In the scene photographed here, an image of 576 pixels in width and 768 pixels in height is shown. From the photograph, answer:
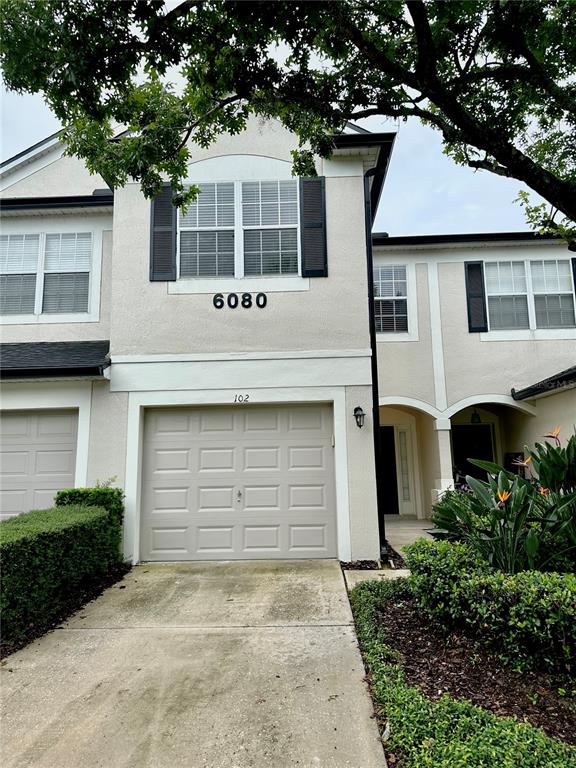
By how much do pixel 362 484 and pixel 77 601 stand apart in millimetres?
4080

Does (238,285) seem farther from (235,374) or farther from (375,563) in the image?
(375,563)

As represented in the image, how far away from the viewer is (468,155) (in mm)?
5656

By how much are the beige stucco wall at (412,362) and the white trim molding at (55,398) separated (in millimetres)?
6645

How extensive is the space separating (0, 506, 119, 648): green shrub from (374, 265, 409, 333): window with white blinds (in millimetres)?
7754

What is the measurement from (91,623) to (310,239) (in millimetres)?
6149

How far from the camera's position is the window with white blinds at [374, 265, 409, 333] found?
11.4 m

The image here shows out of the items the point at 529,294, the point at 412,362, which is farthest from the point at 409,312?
the point at 529,294

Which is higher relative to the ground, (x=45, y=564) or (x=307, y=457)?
(x=307, y=457)

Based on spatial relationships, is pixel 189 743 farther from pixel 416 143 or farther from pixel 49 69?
pixel 416 143

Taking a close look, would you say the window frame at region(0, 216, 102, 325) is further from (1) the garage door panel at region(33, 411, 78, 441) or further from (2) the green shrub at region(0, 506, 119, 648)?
(2) the green shrub at region(0, 506, 119, 648)

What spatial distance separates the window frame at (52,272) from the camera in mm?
8688

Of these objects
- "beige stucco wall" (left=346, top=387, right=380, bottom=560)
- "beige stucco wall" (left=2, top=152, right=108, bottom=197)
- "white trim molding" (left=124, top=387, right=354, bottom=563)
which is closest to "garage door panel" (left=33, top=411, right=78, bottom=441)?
"white trim molding" (left=124, top=387, right=354, bottom=563)

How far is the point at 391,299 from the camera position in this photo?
11.4 m

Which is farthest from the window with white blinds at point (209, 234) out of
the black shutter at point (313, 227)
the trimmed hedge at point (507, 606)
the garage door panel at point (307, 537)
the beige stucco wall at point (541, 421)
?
Result: the beige stucco wall at point (541, 421)
